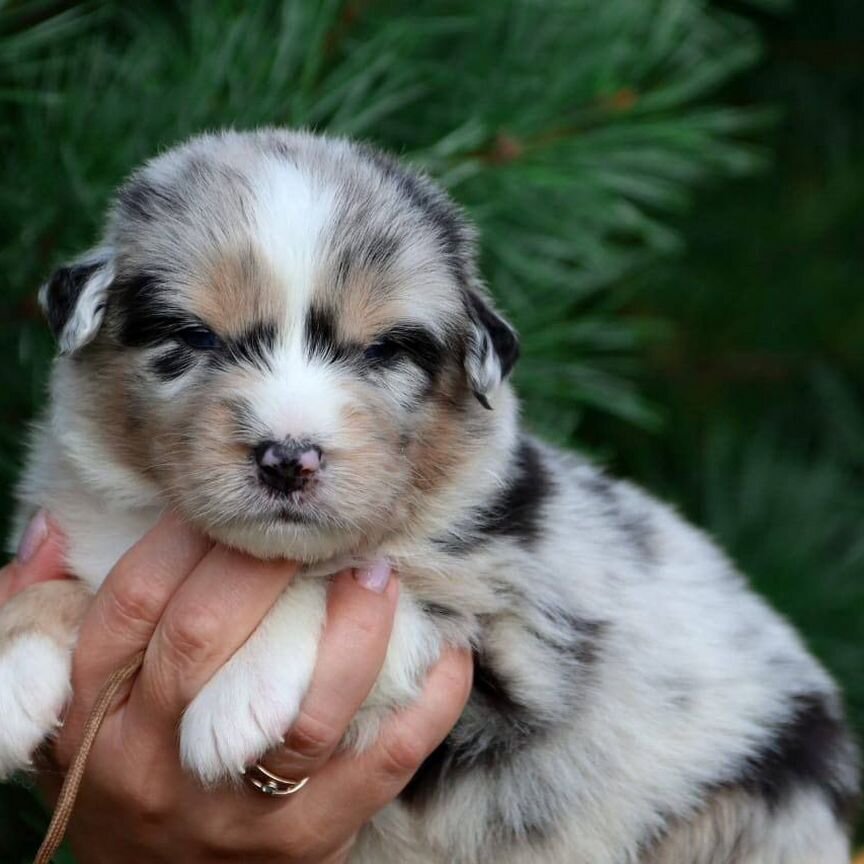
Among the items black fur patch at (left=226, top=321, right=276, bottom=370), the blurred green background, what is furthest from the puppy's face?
the blurred green background

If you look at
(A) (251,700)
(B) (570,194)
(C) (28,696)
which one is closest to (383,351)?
(A) (251,700)

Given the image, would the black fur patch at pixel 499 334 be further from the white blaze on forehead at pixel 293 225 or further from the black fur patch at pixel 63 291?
the black fur patch at pixel 63 291

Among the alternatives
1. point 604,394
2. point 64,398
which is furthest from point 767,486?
point 64,398

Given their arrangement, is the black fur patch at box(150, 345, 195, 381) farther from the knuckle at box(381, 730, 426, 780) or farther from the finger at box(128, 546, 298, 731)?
the knuckle at box(381, 730, 426, 780)

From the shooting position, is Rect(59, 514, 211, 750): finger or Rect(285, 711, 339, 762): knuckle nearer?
Rect(285, 711, 339, 762): knuckle

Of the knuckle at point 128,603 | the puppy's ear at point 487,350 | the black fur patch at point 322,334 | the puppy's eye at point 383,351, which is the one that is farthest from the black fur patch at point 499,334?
the knuckle at point 128,603

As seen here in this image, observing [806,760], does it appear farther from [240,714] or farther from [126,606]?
[126,606]
